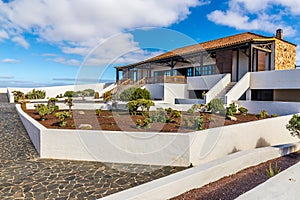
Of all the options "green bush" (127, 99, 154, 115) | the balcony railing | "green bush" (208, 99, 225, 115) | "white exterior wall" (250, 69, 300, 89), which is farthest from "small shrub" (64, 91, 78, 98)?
Answer: "white exterior wall" (250, 69, 300, 89)

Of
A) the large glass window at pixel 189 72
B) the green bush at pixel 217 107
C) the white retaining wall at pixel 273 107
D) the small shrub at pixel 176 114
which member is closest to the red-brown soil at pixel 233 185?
the small shrub at pixel 176 114

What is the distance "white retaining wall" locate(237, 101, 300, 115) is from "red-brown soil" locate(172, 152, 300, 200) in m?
7.28

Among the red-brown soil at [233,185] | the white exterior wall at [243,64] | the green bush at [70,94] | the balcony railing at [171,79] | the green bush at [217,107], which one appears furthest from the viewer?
the green bush at [70,94]

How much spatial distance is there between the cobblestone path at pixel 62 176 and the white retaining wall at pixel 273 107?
9.66 meters

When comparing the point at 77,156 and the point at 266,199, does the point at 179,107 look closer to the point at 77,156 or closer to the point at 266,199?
the point at 77,156

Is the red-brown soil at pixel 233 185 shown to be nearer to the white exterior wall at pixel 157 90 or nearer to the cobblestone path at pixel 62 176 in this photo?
the cobblestone path at pixel 62 176

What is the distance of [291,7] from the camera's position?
44.4 ft

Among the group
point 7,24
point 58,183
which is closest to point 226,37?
point 7,24

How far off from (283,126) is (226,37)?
14.0 meters

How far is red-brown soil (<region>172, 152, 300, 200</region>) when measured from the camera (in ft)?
13.2

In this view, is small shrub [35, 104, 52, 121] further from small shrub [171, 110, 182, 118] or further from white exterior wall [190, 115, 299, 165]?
white exterior wall [190, 115, 299, 165]

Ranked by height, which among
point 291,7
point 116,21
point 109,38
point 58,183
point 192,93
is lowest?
point 58,183

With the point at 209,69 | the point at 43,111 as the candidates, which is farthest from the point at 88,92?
the point at 43,111

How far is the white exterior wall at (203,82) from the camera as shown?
16703mm
